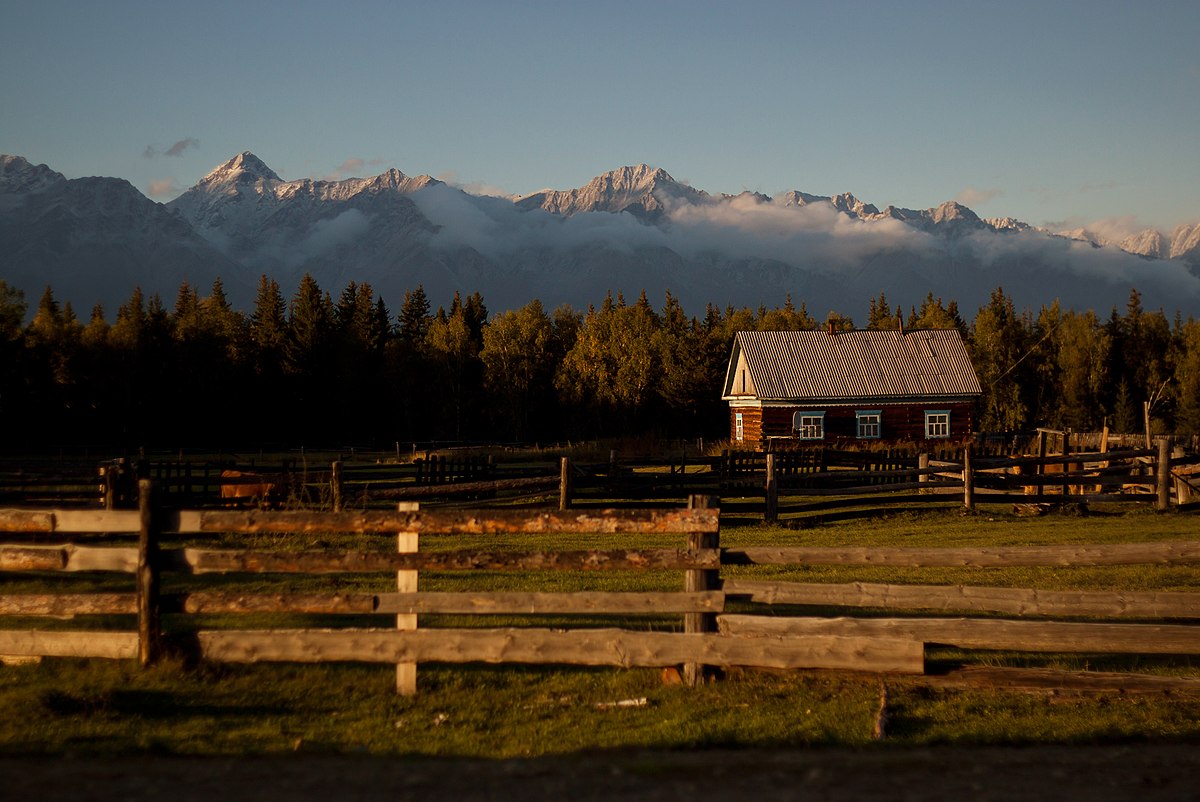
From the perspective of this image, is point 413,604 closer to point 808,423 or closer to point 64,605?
point 64,605

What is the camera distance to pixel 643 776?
6391 mm

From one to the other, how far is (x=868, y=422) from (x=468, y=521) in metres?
49.3

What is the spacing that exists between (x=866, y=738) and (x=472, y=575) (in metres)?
8.66

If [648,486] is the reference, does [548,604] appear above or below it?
above

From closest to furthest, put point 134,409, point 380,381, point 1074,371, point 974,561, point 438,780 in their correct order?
point 438,780 → point 974,561 → point 134,409 → point 380,381 → point 1074,371

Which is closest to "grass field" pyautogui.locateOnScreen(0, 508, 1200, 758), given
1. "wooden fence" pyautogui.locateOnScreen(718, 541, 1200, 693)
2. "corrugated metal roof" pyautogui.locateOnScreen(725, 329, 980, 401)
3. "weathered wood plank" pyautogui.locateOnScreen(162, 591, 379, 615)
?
"wooden fence" pyautogui.locateOnScreen(718, 541, 1200, 693)

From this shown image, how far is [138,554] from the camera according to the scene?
29.0 feet

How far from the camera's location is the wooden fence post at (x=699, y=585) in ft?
28.3

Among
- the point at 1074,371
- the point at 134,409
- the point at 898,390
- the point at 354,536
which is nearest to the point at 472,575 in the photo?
the point at 354,536

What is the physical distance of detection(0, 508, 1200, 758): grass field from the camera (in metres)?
7.17

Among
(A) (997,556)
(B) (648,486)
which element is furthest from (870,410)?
(A) (997,556)

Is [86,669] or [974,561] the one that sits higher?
[974,561]

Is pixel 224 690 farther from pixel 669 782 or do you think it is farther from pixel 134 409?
pixel 134 409

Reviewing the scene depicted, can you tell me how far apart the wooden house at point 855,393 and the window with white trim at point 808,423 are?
0.06 m
